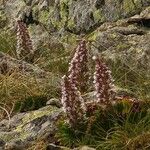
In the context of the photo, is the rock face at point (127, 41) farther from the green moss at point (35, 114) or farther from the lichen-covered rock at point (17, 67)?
the green moss at point (35, 114)

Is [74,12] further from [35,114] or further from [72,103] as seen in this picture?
[72,103]

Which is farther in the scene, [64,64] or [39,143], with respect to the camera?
[64,64]

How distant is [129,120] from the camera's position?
6.14 m

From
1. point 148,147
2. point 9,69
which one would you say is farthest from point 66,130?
point 9,69

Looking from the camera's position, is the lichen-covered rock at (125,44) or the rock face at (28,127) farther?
the lichen-covered rock at (125,44)

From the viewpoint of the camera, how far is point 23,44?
10.4 metres

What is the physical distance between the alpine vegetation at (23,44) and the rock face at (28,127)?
3.32 metres

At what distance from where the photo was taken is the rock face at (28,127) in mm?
6355

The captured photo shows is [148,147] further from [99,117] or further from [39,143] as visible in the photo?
[39,143]

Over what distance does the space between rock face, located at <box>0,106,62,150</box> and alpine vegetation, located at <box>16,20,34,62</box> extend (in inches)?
131

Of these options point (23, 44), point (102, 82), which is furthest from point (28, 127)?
point (23, 44)

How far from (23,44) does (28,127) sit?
12.8 feet

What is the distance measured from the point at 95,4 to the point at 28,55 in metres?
1.54

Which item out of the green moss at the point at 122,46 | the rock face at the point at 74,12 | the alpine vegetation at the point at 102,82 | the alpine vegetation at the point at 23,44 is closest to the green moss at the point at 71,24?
the rock face at the point at 74,12
